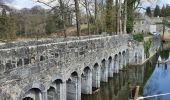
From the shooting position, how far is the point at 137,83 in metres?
22.9

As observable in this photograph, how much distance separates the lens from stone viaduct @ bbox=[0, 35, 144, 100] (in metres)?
10.2

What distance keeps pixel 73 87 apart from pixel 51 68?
3714 millimetres

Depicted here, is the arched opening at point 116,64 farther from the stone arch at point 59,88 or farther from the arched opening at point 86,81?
the stone arch at point 59,88

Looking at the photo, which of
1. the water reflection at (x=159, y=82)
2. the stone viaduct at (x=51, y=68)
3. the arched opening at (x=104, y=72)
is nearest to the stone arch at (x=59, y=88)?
the stone viaduct at (x=51, y=68)

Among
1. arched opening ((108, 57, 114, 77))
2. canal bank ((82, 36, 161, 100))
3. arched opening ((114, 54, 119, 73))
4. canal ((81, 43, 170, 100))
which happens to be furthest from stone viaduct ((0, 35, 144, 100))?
arched opening ((114, 54, 119, 73))

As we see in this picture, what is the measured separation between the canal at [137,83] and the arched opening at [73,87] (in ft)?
5.02

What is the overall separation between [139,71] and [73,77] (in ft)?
44.4

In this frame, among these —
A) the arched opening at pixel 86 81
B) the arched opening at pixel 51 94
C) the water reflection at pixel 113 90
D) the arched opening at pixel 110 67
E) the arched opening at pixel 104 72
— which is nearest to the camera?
the arched opening at pixel 51 94

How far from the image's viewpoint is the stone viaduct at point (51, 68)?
400 inches

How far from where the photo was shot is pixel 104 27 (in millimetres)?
39312

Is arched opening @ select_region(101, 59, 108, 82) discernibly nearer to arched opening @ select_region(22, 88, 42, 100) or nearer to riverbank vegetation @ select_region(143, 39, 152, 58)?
arched opening @ select_region(22, 88, 42, 100)

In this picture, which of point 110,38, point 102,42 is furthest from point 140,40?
point 102,42

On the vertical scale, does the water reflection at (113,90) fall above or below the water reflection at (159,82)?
above

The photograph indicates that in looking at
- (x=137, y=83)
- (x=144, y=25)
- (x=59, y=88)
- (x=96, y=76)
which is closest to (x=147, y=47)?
(x=137, y=83)
